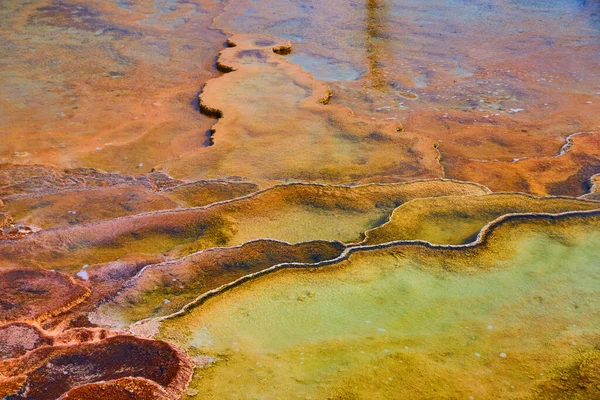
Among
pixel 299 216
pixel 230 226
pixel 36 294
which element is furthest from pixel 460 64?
pixel 36 294

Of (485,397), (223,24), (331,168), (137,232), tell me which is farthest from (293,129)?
(223,24)

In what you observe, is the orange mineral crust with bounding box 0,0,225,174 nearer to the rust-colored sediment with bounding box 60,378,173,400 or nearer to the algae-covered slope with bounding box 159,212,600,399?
the algae-covered slope with bounding box 159,212,600,399

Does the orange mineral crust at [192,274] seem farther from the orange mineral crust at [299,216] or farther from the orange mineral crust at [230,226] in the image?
the orange mineral crust at [230,226]

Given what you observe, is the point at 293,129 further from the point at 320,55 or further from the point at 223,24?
the point at 223,24

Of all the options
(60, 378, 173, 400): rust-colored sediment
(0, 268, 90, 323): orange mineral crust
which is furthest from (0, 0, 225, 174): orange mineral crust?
(60, 378, 173, 400): rust-colored sediment

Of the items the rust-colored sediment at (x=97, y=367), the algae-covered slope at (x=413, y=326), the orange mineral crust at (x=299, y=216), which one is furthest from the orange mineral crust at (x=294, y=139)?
the rust-colored sediment at (x=97, y=367)

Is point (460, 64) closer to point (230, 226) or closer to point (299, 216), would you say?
point (299, 216)
